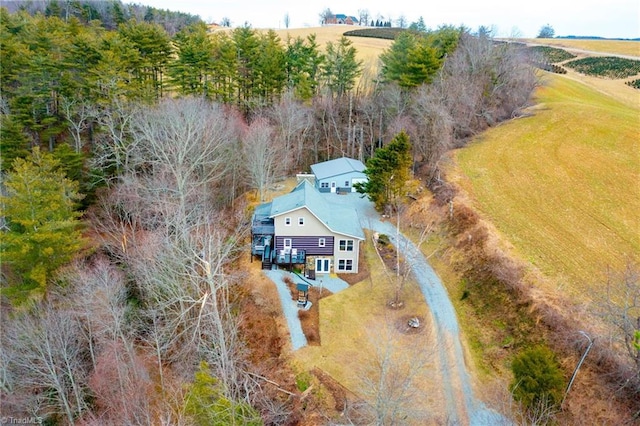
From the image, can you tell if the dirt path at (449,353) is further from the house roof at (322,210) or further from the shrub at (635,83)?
the shrub at (635,83)

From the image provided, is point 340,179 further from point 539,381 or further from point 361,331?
point 539,381

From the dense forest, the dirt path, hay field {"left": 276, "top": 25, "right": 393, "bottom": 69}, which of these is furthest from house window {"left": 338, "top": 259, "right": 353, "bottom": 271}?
hay field {"left": 276, "top": 25, "right": 393, "bottom": 69}

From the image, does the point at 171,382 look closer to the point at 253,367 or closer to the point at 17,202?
the point at 253,367

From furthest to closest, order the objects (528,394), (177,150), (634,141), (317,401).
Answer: (634,141)
(177,150)
(317,401)
(528,394)

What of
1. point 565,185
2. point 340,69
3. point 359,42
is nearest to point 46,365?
point 565,185

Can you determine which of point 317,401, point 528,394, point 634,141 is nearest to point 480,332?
point 528,394

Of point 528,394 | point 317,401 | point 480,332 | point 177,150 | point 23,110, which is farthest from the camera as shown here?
point 23,110
